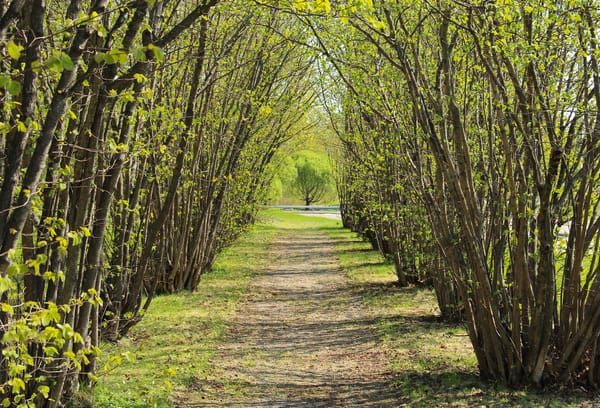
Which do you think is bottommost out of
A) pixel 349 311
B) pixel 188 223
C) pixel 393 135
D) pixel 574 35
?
pixel 349 311

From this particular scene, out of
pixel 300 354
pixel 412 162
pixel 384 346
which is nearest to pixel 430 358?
pixel 384 346

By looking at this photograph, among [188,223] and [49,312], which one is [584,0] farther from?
[188,223]

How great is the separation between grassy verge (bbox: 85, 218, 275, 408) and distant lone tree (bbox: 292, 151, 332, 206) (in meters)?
40.8

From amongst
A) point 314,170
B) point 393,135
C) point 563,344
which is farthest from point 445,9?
point 314,170

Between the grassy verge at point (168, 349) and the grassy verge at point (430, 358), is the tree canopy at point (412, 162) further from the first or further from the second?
the grassy verge at point (168, 349)

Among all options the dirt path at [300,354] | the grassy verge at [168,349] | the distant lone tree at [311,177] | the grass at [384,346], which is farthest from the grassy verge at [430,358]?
the distant lone tree at [311,177]

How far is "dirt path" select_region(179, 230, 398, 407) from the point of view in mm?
6562

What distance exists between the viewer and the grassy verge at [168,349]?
6.09 meters

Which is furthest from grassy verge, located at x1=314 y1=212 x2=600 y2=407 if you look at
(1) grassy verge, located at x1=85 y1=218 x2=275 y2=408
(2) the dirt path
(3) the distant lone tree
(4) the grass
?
(3) the distant lone tree

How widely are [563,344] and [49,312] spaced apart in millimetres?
5202

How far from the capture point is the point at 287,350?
8.59 meters

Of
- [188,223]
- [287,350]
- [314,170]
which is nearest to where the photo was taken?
[287,350]

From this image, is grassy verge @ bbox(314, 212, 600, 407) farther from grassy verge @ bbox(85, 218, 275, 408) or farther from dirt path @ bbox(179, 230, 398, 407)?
grassy verge @ bbox(85, 218, 275, 408)

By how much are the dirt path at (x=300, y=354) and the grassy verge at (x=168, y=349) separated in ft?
0.75
